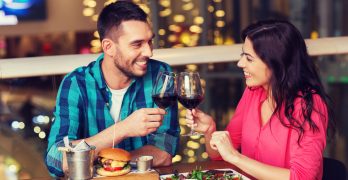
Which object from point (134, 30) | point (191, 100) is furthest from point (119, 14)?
point (191, 100)

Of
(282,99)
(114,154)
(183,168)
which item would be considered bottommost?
(183,168)

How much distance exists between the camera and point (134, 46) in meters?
2.75

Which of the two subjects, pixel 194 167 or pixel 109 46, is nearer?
pixel 194 167

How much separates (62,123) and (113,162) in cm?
47

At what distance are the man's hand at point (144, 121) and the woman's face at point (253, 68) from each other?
386 mm

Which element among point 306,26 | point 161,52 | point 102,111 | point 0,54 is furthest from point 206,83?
point 102,111

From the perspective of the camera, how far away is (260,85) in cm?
262

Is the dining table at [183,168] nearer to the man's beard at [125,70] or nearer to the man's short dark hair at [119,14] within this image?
the man's beard at [125,70]

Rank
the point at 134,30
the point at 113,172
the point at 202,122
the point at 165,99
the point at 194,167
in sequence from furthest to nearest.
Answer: the point at 134,30 → the point at 202,122 → the point at 194,167 → the point at 165,99 → the point at 113,172

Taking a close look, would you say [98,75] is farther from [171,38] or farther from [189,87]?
[171,38]

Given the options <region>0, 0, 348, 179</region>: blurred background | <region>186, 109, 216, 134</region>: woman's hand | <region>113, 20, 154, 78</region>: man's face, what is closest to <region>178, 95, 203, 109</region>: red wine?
<region>186, 109, 216, 134</region>: woman's hand

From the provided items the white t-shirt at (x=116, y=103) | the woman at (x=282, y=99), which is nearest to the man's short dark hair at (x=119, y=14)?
the white t-shirt at (x=116, y=103)

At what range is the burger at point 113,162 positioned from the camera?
7.43 feet

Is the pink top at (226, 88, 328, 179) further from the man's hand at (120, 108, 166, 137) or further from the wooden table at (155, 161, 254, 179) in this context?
the man's hand at (120, 108, 166, 137)
